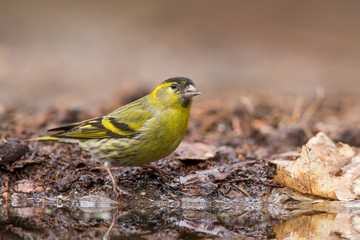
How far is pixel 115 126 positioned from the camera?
5840 millimetres

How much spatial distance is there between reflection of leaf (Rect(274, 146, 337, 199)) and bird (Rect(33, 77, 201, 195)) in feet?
4.43

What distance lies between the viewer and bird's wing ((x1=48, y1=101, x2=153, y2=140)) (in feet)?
18.5

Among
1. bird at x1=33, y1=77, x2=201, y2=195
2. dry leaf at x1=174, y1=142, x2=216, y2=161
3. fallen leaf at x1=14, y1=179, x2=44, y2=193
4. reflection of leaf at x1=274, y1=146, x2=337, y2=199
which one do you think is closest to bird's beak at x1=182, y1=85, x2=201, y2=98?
bird at x1=33, y1=77, x2=201, y2=195

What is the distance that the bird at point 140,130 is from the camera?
17.7 feet

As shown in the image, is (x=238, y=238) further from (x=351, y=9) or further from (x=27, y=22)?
(x=351, y=9)

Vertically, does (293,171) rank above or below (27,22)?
below

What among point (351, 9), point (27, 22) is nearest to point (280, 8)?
point (351, 9)

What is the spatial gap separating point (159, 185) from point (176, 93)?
1.19m

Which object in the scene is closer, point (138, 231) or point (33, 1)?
point (138, 231)

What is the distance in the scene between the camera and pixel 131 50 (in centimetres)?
1590

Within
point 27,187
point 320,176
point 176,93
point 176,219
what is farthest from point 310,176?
point 27,187

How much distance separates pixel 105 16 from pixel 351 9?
31.8 feet

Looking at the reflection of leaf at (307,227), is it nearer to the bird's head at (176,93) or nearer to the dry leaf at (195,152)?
the dry leaf at (195,152)

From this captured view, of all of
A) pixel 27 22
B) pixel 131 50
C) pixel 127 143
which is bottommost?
pixel 127 143
